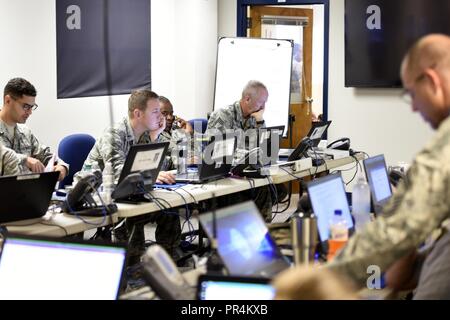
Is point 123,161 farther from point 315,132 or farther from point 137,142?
point 315,132

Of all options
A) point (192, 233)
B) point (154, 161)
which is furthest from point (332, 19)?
point (154, 161)

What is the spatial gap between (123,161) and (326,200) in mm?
1926

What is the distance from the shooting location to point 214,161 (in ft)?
16.3

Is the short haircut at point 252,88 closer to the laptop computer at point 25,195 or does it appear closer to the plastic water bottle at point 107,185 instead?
the plastic water bottle at point 107,185

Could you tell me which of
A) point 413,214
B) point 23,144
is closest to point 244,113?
point 23,144

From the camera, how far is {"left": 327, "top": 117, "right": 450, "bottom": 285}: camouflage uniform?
1.68m

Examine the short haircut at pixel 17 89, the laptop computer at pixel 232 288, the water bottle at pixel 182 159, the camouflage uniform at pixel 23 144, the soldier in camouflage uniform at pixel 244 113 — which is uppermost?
the short haircut at pixel 17 89

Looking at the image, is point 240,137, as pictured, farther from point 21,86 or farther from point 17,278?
point 17,278

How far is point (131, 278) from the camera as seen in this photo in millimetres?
4438

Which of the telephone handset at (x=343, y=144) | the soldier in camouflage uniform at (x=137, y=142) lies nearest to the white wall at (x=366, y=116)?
the telephone handset at (x=343, y=144)

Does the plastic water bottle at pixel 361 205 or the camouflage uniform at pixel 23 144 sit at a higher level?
the camouflage uniform at pixel 23 144

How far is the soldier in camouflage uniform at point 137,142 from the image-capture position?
4.88 metres

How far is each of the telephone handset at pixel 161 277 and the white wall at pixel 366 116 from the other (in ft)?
20.0
